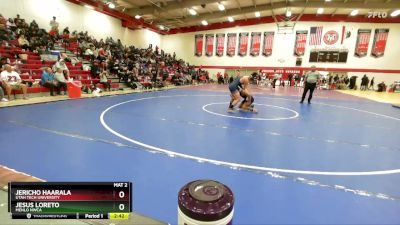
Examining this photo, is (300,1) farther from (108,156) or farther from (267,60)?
(108,156)

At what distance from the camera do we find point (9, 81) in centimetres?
764

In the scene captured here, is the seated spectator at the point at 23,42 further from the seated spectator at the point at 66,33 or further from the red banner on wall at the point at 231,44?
the red banner on wall at the point at 231,44

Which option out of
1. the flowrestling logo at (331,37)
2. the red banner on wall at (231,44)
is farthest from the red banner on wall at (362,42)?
the red banner on wall at (231,44)

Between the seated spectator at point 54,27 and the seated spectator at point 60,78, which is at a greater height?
the seated spectator at point 54,27

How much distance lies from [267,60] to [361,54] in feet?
28.1

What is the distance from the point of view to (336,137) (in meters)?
4.89

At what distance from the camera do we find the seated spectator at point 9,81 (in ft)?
24.5

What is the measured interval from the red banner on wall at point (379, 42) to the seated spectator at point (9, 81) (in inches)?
1056

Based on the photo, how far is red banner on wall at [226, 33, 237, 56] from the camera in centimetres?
2580

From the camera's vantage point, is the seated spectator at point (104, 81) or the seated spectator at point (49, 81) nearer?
the seated spectator at point (49, 81)

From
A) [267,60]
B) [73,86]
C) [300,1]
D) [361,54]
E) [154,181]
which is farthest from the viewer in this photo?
[267,60]

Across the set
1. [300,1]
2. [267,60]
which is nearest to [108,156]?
[300,1]

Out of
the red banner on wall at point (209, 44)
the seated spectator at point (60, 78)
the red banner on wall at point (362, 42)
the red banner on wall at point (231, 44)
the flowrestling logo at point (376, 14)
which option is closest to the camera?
the seated spectator at point (60, 78)
